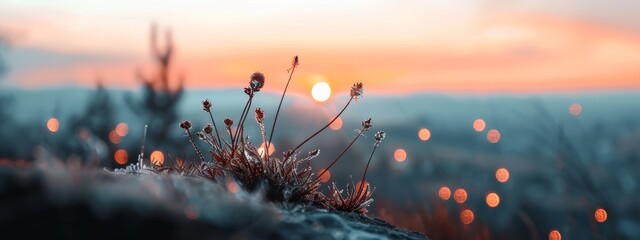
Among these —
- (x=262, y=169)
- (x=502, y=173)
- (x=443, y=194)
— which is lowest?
(x=502, y=173)

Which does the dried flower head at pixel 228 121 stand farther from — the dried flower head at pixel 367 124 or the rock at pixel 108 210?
the rock at pixel 108 210

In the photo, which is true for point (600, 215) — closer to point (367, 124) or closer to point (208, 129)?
point (367, 124)

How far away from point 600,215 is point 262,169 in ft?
16.9

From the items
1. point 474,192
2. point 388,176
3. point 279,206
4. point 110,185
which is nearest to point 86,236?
point 110,185

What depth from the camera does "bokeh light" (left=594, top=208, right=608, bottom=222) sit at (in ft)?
21.5

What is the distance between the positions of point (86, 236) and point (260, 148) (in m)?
1.29

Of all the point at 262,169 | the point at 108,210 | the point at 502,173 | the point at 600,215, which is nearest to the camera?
the point at 108,210

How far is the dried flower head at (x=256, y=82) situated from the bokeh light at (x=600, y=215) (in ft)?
15.4

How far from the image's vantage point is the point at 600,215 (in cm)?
684

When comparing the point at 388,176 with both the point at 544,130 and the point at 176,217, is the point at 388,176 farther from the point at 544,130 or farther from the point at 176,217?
the point at 176,217

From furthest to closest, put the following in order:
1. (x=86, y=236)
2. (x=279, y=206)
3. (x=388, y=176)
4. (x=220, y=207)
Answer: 1. (x=388, y=176)
2. (x=279, y=206)
3. (x=220, y=207)
4. (x=86, y=236)

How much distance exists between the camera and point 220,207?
1591mm

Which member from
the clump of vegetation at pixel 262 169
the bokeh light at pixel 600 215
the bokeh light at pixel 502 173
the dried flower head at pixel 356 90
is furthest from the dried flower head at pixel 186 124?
the bokeh light at pixel 502 173

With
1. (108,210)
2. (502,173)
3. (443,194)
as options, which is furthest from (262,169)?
(502,173)
